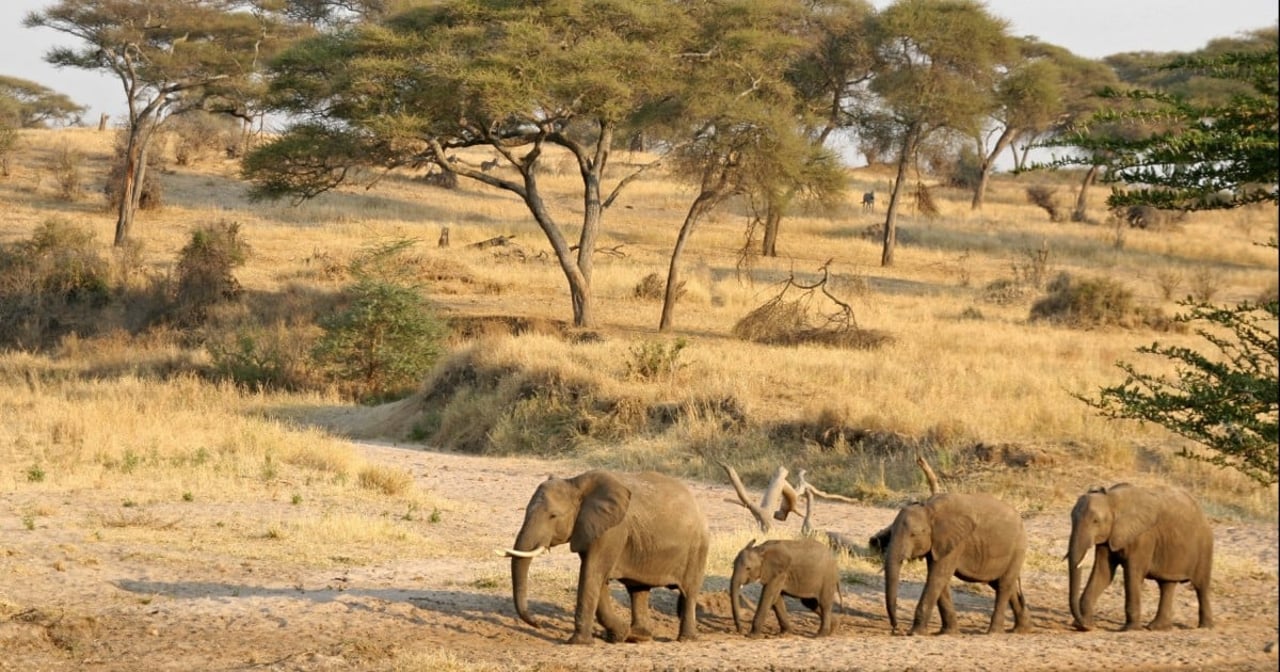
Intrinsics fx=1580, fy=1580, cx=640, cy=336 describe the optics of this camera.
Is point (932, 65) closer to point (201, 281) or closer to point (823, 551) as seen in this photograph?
point (201, 281)

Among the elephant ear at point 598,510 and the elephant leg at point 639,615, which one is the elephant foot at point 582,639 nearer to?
the elephant leg at point 639,615

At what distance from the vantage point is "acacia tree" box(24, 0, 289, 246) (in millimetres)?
35688

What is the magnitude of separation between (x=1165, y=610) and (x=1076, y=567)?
33.2 inches

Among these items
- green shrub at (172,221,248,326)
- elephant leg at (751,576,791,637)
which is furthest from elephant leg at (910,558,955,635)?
green shrub at (172,221,248,326)

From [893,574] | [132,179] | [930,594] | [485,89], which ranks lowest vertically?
[930,594]

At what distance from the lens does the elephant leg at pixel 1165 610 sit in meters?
10.2

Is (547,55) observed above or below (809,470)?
above

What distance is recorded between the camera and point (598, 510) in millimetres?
9219

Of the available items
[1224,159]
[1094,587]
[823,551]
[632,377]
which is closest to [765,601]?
[823,551]

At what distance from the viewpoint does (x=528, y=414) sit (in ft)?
66.3

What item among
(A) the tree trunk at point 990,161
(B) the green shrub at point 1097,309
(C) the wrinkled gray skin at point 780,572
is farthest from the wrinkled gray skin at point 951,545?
(A) the tree trunk at point 990,161

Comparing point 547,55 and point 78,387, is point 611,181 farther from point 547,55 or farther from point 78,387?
point 78,387

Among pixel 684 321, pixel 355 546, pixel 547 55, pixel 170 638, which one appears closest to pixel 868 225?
pixel 684 321

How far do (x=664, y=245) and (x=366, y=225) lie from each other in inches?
298
